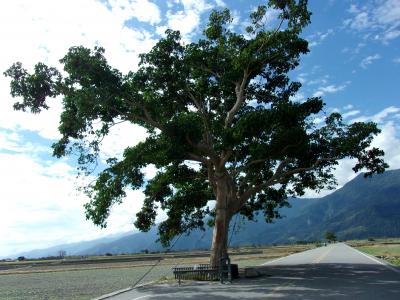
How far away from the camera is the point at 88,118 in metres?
23.1

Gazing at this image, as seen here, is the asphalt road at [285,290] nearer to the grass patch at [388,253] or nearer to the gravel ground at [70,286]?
the gravel ground at [70,286]

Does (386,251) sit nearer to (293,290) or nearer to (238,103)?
(238,103)

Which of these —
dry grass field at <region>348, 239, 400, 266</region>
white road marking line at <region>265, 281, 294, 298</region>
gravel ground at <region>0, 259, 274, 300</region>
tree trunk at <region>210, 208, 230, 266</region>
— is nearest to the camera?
white road marking line at <region>265, 281, 294, 298</region>

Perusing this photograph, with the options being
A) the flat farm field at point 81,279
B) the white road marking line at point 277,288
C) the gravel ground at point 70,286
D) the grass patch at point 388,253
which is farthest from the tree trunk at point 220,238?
the grass patch at point 388,253

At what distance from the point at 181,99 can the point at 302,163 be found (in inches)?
313

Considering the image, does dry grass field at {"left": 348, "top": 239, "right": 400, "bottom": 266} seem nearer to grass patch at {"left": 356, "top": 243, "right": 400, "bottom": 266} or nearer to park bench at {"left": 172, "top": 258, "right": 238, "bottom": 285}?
grass patch at {"left": 356, "top": 243, "right": 400, "bottom": 266}

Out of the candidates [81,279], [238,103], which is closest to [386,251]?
[81,279]

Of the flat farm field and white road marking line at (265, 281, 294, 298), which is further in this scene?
the flat farm field

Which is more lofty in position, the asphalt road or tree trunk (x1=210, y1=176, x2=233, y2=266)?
tree trunk (x1=210, y1=176, x2=233, y2=266)

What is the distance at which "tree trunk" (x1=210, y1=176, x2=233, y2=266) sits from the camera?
24.6 m

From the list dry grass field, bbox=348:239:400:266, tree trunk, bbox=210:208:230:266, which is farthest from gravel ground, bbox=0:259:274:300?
dry grass field, bbox=348:239:400:266

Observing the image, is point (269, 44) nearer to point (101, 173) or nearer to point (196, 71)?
point (196, 71)

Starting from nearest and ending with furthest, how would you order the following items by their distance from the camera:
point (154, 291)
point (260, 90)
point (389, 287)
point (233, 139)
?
point (389, 287) → point (154, 291) → point (233, 139) → point (260, 90)

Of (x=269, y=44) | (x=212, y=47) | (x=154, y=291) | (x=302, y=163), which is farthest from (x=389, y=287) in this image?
(x=212, y=47)
